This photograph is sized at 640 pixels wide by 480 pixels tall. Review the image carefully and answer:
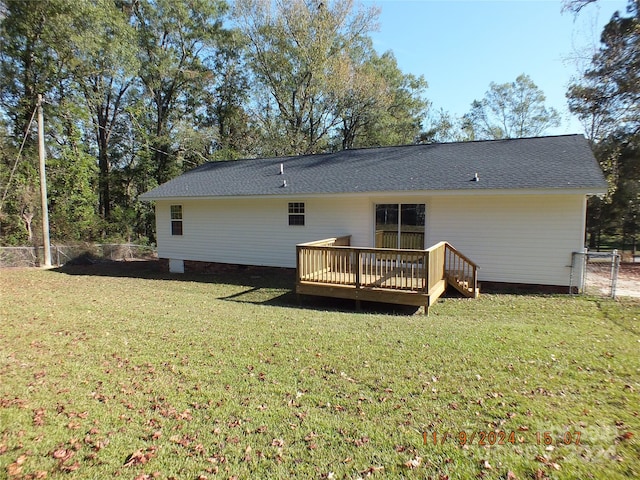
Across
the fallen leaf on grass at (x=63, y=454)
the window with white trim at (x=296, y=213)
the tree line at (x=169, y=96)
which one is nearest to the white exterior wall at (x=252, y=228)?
the window with white trim at (x=296, y=213)

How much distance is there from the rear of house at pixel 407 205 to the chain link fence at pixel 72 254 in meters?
5.02

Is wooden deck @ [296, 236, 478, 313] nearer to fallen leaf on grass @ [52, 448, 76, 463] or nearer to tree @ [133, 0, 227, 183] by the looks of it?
fallen leaf on grass @ [52, 448, 76, 463]

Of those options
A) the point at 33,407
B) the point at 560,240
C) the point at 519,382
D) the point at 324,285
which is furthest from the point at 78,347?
the point at 560,240

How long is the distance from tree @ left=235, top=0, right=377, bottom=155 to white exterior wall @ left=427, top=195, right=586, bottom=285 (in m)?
16.3

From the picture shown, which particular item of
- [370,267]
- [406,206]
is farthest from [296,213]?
[370,267]

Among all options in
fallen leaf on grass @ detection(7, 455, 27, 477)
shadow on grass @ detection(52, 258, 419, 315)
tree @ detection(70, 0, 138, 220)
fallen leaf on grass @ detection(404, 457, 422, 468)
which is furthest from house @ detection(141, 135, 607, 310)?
tree @ detection(70, 0, 138, 220)

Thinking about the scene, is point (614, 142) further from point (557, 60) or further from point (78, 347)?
point (78, 347)

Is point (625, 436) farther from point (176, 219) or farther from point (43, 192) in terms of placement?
point (43, 192)

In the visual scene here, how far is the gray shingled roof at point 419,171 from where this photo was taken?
371 inches

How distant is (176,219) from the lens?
14.6 meters

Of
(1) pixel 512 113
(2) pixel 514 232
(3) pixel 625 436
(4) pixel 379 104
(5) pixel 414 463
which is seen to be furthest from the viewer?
(1) pixel 512 113

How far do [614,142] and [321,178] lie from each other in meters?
16.1

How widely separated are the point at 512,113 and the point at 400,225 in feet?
102

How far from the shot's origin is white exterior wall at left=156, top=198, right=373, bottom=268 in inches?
462
